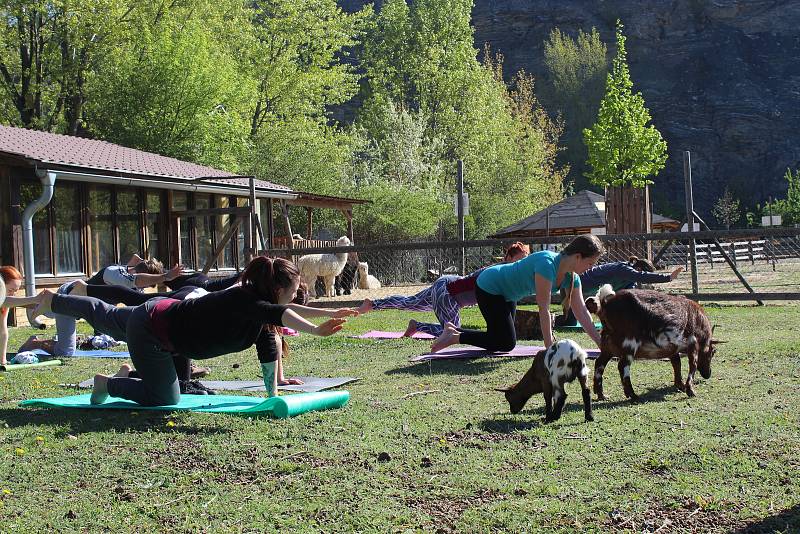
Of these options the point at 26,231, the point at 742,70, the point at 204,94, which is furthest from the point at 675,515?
the point at 742,70

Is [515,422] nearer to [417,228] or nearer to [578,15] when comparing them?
[417,228]

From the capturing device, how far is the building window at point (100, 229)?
2070cm

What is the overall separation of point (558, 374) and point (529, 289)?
3.03 metres

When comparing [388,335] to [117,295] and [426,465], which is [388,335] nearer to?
[117,295]

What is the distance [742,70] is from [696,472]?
81.9m

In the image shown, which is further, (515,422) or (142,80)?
(142,80)

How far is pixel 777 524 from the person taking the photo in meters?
3.86

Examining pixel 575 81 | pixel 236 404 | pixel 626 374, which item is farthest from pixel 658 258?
pixel 575 81

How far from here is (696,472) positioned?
4.72 meters

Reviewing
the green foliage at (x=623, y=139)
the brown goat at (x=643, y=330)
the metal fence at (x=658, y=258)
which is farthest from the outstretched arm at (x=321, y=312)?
the green foliage at (x=623, y=139)

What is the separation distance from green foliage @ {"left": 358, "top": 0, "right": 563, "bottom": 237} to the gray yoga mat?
3210cm

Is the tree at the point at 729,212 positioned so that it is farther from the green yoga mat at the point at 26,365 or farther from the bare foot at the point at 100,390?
the bare foot at the point at 100,390

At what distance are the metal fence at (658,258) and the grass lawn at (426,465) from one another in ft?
24.7

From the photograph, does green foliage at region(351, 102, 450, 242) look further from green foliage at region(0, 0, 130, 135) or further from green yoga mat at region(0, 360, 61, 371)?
green yoga mat at region(0, 360, 61, 371)
